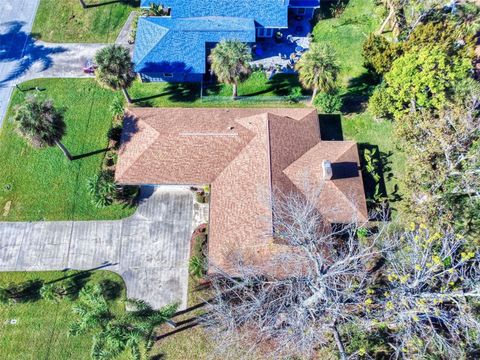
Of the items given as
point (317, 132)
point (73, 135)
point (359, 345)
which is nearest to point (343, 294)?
point (359, 345)

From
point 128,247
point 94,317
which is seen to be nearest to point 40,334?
point 128,247

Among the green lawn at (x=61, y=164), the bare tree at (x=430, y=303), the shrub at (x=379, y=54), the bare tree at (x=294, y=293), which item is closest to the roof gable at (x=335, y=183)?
the bare tree at (x=294, y=293)

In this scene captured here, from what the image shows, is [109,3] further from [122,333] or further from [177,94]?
[122,333]

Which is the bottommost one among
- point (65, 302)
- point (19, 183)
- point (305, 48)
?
point (65, 302)

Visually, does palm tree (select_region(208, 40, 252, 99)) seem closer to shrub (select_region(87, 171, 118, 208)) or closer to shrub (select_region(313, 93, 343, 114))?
shrub (select_region(313, 93, 343, 114))

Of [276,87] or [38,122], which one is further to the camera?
[276,87]

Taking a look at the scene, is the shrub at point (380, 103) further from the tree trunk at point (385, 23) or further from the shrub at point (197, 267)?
the shrub at point (197, 267)

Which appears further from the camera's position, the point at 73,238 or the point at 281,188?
the point at 73,238

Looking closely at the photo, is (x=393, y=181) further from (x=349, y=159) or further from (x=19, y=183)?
(x=19, y=183)
